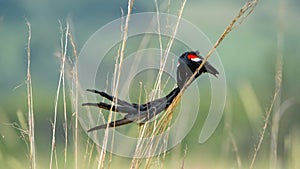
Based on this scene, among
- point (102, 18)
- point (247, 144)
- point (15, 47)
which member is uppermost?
point (102, 18)

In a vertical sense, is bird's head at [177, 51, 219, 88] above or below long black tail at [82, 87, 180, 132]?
above

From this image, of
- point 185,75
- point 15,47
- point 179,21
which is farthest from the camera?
point 15,47

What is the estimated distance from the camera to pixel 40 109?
1237 centimetres

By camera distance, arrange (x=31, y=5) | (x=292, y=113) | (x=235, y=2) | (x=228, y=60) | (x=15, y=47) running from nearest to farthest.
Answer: (x=292, y=113) → (x=228, y=60) → (x=15, y=47) → (x=235, y=2) → (x=31, y=5)

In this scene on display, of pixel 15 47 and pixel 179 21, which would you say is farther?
pixel 15 47

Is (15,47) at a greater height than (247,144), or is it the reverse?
(15,47)

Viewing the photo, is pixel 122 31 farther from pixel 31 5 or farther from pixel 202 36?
pixel 31 5

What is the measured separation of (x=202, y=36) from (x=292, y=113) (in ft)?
31.6

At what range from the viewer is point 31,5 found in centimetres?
2061

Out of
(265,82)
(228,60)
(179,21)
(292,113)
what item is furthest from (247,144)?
(179,21)

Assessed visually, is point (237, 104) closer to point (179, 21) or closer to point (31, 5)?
point (31, 5)

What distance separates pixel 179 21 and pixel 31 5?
19.5 metres

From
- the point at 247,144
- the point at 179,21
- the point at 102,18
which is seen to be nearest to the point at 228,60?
the point at 247,144

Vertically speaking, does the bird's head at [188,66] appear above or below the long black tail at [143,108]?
above
